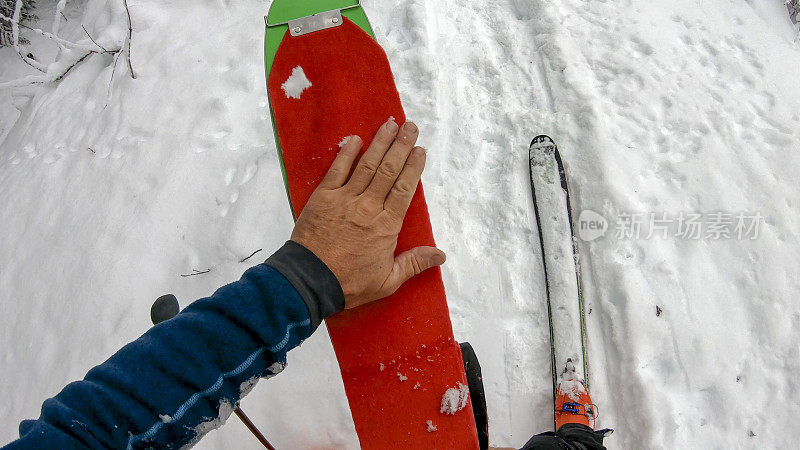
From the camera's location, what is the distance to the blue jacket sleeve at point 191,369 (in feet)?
3.15

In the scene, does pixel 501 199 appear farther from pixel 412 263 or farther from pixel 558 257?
pixel 412 263

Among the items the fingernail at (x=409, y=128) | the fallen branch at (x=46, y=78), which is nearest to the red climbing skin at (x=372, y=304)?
the fingernail at (x=409, y=128)

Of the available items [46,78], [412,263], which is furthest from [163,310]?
[46,78]

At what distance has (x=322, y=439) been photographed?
6.01 ft

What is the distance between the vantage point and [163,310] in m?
1.13

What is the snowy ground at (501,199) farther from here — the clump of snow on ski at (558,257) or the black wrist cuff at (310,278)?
the black wrist cuff at (310,278)

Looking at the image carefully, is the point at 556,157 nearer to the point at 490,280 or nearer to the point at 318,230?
the point at 490,280

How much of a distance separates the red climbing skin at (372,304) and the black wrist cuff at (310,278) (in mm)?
301

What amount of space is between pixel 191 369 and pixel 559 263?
1.72m

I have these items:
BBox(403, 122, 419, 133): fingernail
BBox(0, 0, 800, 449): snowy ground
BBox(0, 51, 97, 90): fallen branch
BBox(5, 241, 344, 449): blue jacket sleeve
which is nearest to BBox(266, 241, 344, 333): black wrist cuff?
BBox(5, 241, 344, 449): blue jacket sleeve

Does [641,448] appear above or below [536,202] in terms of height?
below

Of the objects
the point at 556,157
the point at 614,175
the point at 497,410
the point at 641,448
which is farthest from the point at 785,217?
the point at 497,410

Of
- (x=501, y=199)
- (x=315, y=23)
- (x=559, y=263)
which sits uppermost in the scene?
(x=315, y=23)

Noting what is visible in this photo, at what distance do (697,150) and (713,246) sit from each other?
1.78 ft
